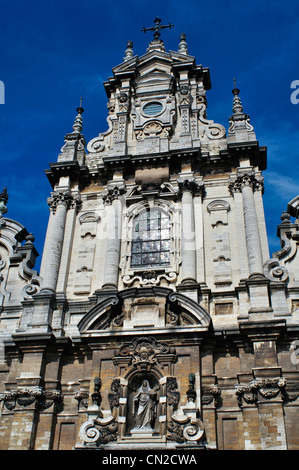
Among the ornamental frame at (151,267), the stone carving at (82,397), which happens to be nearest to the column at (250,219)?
the ornamental frame at (151,267)

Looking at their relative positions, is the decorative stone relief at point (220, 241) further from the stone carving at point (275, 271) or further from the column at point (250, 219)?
the stone carving at point (275, 271)

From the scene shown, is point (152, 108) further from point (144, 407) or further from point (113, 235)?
point (144, 407)

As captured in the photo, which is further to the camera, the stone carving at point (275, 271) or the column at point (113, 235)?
the column at point (113, 235)

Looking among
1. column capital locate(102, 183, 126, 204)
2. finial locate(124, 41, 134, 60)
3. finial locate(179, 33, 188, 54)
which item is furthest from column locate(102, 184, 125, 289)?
finial locate(179, 33, 188, 54)

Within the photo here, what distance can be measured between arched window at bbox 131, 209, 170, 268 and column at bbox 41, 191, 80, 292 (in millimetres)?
2452

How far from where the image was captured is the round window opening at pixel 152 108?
20638 millimetres

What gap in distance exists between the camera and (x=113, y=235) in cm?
1722

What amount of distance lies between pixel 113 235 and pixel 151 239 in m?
1.26

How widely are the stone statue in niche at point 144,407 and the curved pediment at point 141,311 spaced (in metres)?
1.71

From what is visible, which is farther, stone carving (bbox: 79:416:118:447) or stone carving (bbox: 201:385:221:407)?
stone carving (bbox: 201:385:221:407)

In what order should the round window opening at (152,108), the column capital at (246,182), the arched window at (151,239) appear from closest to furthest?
the arched window at (151,239)
the column capital at (246,182)
the round window opening at (152,108)

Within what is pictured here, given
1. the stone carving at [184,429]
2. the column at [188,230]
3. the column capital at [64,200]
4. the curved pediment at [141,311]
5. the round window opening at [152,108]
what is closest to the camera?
the stone carving at [184,429]

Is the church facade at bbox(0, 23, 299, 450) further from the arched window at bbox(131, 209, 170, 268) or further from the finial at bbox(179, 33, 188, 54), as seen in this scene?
the finial at bbox(179, 33, 188, 54)

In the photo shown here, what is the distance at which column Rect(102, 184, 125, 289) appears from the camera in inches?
639
